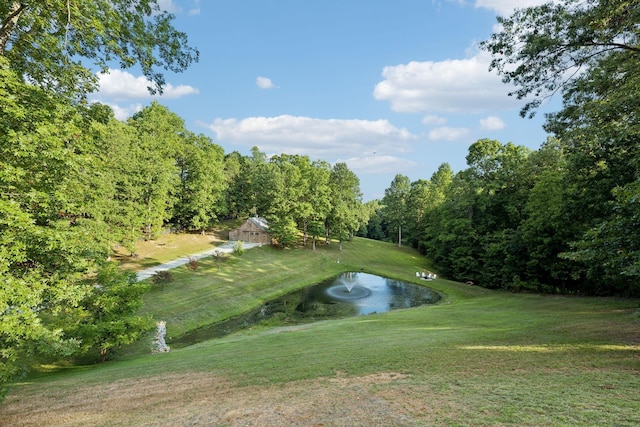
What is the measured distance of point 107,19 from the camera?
8.45m

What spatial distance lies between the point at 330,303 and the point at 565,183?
17.9m

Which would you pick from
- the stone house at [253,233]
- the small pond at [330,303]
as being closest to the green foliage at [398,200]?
the small pond at [330,303]

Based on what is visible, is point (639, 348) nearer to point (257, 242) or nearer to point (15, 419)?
point (15, 419)

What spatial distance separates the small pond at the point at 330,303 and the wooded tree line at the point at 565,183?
7778 millimetres

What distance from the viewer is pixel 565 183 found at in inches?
721

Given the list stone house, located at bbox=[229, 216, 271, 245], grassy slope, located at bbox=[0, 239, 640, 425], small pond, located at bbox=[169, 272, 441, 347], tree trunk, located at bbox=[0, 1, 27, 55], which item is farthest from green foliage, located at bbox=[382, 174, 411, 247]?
tree trunk, located at bbox=[0, 1, 27, 55]

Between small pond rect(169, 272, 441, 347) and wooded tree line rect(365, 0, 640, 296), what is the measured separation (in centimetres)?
778

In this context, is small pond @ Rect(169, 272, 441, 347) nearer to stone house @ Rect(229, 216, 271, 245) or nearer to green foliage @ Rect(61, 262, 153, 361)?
green foliage @ Rect(61, 262, 153, 361)

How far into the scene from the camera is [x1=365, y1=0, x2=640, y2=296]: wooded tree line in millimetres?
9336

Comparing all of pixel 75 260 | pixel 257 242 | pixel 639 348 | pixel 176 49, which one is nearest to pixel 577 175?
pixel 639 348

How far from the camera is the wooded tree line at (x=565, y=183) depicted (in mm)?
9336

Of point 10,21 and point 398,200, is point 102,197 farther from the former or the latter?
point 398,200

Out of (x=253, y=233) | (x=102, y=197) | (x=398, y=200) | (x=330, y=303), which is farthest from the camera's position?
(x=398, y=200)

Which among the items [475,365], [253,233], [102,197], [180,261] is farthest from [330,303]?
[253,233]
